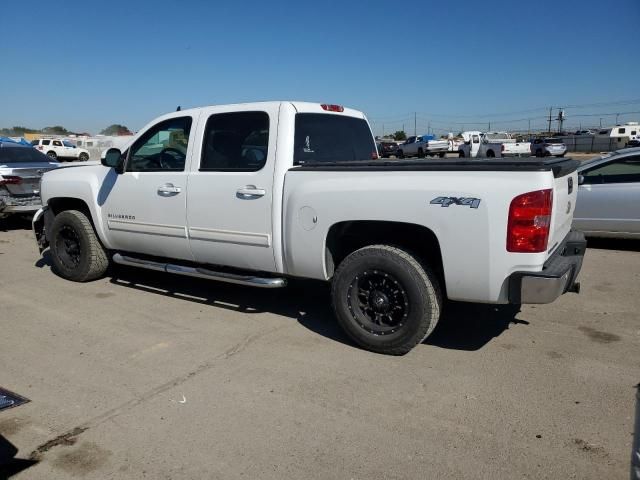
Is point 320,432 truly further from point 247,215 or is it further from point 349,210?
point 247,215

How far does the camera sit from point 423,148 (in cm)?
4753

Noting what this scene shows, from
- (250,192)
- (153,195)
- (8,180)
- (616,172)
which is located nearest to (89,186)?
(153,195)

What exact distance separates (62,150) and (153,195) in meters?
41.8

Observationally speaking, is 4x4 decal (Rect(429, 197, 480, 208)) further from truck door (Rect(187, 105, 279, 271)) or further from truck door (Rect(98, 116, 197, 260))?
truck door (Rect(98, 116, 197, 260))

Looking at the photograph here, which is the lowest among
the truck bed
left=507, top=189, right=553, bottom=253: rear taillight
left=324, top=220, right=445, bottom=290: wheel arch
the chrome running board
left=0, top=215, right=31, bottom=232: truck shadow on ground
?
left=0, top=215, right=31, bottom=232: truck shadow on ground

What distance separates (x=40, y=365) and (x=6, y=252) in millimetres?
5507

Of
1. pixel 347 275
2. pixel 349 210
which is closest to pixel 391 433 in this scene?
pixel 347 275

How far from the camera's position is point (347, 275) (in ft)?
14.6

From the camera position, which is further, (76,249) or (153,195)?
(76,249)

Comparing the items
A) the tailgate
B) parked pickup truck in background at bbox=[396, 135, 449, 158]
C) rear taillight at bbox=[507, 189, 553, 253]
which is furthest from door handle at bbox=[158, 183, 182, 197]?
parked pickup truck in background at bbox=[396, 135, 449, 158]

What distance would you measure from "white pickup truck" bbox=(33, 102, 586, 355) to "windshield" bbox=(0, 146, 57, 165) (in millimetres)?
5511

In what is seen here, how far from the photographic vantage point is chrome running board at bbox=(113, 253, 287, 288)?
194 inches

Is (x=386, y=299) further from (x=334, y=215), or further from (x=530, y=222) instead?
(x=530, y=222)

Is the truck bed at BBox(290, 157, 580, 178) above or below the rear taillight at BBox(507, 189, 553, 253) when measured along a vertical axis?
above
